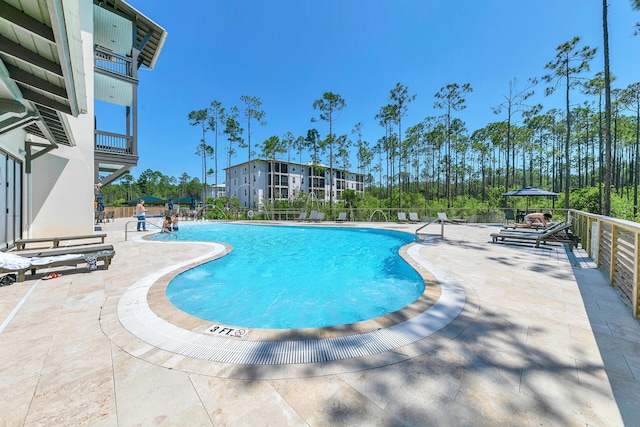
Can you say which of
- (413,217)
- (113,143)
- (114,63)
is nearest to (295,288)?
(113,143)

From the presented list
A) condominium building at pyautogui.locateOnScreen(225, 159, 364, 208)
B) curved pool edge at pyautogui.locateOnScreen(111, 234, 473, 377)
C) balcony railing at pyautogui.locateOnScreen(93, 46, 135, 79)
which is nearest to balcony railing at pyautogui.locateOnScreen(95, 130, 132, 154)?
balcony railing at pyautogui.locateOnScreen(93, 46, 135, 79)

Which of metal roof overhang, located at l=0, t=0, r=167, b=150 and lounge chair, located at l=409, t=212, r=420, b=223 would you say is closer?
metal roof overhang, located at l=0, t=0, r=167, b=150

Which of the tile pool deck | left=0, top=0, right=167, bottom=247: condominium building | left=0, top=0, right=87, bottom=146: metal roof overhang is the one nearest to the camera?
the tile pool deck

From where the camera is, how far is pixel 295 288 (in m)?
4.82

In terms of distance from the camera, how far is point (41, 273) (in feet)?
14.1

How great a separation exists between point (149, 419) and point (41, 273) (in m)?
4.92

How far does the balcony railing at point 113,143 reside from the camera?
9.72 m

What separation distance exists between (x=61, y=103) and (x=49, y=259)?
105 inches

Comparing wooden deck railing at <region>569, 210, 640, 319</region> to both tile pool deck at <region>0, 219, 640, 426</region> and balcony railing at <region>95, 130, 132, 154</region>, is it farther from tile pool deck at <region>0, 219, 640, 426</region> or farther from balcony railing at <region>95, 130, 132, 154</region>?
balcony railing at <region>95, 130, 132, 154</region>

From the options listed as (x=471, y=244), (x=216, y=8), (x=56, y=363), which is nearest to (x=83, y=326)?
Answer: (x=56, y=363)

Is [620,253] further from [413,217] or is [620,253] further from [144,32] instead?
[144,32]

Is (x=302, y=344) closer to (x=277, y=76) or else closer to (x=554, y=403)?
(x=554, y=403)

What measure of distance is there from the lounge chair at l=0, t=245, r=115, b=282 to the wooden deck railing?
753cm

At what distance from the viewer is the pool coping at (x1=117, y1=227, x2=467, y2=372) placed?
1969 millimetres
